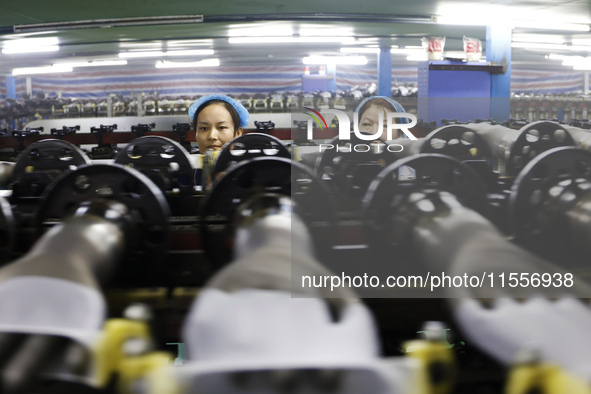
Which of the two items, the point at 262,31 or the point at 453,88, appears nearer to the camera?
the point at 453,88

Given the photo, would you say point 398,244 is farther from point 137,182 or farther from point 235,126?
point 235,126

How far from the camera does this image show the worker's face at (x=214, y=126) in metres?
2.29

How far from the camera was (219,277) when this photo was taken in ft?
2.33

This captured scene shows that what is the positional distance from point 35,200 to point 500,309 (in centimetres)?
136

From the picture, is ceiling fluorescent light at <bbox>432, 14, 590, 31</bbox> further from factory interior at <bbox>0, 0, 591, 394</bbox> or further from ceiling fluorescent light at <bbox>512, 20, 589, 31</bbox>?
factory interior at <bbox>0, 0, 591, 394</bbox>

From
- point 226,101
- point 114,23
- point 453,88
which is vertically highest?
point 114,23

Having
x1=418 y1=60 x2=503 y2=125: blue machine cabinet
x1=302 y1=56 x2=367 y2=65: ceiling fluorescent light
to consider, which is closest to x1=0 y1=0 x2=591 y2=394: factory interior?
x1=418 y1=60 x2=503 y2=125: blue machine cabinet

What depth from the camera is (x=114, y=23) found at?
5961mm

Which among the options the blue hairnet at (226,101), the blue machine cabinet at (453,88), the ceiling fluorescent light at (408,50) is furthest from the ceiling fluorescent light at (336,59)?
the blue hairnet at (226,101)

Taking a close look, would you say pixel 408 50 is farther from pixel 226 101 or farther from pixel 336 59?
pixel 226 101

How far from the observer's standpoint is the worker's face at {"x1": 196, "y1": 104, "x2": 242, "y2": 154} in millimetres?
2289

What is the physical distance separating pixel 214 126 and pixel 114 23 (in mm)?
4350

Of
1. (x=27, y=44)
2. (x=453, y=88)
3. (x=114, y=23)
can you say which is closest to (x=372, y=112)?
(x=453, y=88)

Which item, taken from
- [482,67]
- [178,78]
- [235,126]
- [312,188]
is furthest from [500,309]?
[178,78]
